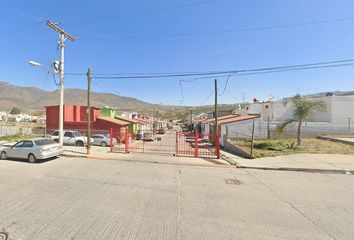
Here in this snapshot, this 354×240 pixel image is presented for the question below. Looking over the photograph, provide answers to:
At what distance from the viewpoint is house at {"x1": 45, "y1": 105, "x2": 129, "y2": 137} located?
1204 inches

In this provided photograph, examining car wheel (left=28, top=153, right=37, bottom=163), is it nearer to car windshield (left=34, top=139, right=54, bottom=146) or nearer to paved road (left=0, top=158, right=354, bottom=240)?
car windshield (left=34, top=139, right=54, bottom=146)

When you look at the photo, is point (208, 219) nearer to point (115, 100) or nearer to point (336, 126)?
point (336, 126)

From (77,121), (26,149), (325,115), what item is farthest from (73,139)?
(325,115)

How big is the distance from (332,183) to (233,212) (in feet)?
19.0

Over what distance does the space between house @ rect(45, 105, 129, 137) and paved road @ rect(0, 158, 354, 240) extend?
70.2ft

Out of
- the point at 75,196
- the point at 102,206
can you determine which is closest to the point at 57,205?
the point at 75,196

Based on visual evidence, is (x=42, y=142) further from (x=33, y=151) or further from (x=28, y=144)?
(x=33, y=151)

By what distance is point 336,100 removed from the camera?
32625 mm

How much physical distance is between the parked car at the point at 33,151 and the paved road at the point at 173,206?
2751 mm

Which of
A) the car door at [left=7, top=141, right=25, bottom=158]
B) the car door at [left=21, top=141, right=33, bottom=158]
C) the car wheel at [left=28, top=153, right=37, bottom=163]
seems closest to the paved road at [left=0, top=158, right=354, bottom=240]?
the car wheel at [left=28, top=153, right=37, bottom=163]

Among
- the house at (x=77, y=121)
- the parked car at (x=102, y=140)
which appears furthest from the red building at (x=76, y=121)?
the parked car at (x=102, y=140)

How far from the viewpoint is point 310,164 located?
38.9 ft

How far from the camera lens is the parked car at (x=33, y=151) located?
12359mm

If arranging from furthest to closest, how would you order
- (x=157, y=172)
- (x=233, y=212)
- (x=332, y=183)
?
(x=157, y=172) < (x=332, y=183) < (x=233, y=212)
